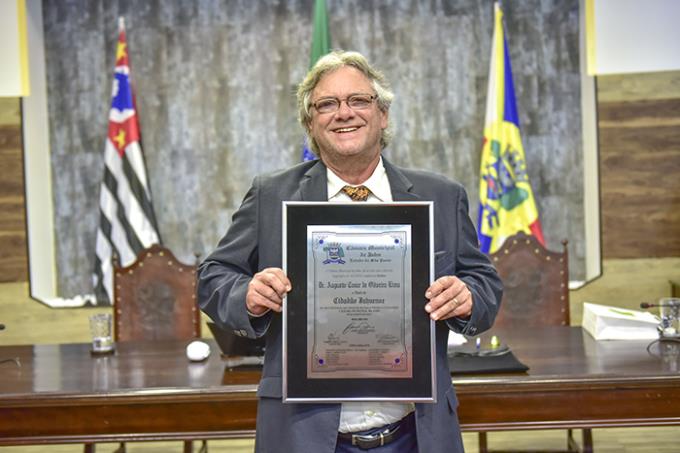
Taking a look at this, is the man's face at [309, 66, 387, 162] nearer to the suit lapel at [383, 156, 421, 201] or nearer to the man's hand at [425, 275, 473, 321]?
the suit lapel at [383, 156, 421, 201]

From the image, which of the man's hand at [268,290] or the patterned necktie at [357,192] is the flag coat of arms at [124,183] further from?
the man's hand at [268,290]

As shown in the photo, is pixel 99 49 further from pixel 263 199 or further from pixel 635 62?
pixel 263 199

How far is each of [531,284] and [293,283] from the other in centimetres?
260

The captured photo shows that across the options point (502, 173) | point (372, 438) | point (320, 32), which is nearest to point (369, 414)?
point (372, 438)

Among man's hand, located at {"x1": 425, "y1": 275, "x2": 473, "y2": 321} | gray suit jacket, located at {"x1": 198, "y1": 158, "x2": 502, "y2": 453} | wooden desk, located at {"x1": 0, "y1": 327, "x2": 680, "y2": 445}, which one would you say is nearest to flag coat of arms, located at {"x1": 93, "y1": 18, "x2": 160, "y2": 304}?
wooden desk, located at {"x1": 0, "y1": 327, "x2": 680, "y2": 445}

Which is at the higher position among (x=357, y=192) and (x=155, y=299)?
(x=357, y=192)

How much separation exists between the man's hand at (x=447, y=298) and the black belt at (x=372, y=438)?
0.26 m

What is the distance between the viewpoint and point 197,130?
5.75 metres

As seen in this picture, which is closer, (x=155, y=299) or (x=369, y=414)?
(x=369, y=414)

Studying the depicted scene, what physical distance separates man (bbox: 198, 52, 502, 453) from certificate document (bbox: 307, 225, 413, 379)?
0.20 ft

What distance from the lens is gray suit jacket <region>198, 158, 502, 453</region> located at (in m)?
1.62

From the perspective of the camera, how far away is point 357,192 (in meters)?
1.73

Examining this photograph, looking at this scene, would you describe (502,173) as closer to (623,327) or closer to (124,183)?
(623,327)

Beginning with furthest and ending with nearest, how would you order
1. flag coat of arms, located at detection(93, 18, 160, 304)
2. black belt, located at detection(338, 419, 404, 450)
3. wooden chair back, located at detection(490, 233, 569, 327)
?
flag coat of arms, located at detection(93, 18, 160, 304) → wooden chair back, located at detection(490, 233, 569, 327) → black belt, located at detection(338, 419, 404, 450)
